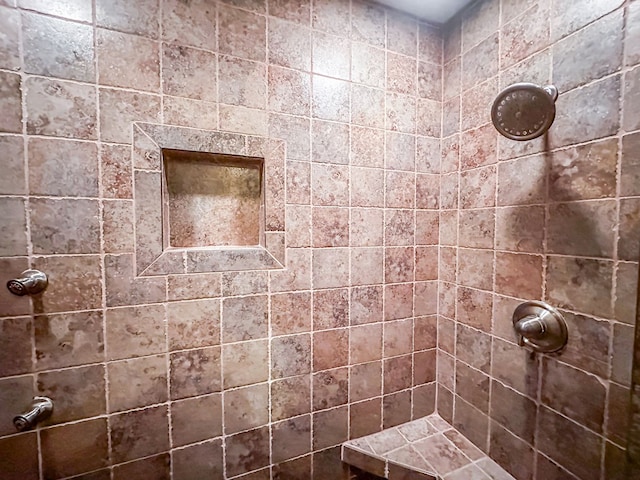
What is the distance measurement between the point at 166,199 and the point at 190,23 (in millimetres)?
581

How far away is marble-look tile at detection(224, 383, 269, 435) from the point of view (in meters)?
0.94

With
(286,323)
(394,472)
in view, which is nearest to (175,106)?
(286,323)

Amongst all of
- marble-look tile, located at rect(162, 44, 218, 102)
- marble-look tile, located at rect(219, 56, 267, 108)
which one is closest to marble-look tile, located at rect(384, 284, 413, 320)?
marble-look tile, located at rect(219, 56, 267, 108)

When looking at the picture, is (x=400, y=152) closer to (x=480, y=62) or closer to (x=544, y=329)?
(x=480, y=62)

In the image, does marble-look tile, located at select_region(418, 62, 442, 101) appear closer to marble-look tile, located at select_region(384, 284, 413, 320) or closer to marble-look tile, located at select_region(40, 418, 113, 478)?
marble-look tile, located at select_region(384, 284, 413, 320)

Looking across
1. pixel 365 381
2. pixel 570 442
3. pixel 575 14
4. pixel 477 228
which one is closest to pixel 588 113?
pixel 575 14

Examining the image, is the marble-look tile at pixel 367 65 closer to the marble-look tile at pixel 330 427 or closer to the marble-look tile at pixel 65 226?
the marble-look tile at pixel 65 226

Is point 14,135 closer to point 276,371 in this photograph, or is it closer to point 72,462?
point 72,462

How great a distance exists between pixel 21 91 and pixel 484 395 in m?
1.82

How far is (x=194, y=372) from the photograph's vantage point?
896 mm

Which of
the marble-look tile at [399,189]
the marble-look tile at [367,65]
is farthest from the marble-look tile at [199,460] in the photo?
the marble-look tile at [367,65]

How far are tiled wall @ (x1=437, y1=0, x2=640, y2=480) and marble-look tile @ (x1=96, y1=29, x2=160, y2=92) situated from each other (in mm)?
1171

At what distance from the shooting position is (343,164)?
1044 millimetres

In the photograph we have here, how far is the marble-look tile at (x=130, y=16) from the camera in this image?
763 millimetres
